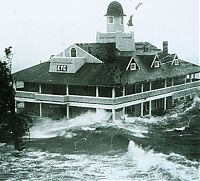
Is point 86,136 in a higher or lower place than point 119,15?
lower

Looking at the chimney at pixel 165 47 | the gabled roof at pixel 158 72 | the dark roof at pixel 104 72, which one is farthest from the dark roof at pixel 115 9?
the chimney at pixel 165 47

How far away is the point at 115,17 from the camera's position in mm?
37656

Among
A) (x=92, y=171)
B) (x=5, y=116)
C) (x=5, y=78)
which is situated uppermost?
(x=5, y=78)

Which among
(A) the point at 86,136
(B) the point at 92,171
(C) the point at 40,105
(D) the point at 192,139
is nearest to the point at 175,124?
(D) the point at 192,139

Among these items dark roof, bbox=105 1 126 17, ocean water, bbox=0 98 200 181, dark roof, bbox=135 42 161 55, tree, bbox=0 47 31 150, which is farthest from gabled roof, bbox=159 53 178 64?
tree, bbox=0 47 31 150

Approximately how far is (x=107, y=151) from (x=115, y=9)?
1672cm

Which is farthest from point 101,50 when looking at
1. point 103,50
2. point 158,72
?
point 158,72

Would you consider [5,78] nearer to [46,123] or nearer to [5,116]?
[5,116]

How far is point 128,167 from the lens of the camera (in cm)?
2053

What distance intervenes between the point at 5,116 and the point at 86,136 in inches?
221

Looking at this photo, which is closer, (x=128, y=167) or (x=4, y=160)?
(x=128, y=167)

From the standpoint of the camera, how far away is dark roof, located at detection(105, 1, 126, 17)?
1471 inches

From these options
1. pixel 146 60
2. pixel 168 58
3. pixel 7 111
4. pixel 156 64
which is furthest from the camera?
pixel 168 58

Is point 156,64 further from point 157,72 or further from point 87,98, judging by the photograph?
point 87,98
